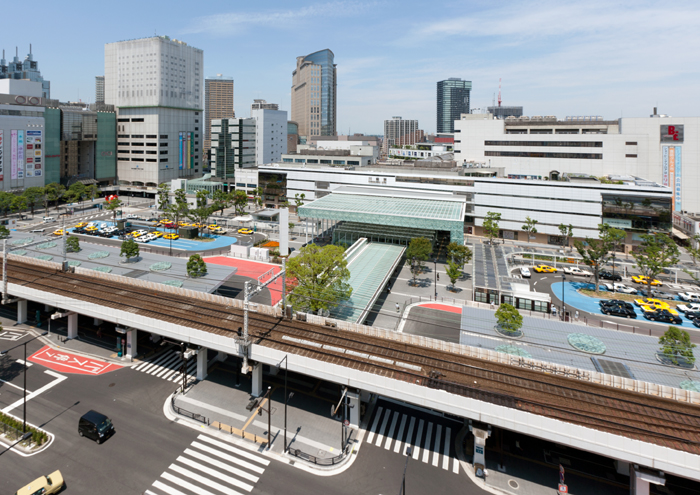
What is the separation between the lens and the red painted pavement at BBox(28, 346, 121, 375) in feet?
118

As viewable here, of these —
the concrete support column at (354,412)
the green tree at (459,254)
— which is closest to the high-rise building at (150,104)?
the green tree at (459,254)

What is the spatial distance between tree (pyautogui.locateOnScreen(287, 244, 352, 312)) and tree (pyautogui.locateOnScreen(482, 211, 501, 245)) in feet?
163

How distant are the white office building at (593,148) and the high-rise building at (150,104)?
99240 millimetres

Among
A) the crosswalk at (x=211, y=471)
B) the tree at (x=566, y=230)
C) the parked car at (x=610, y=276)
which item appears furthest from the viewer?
the tree at (x=566, y=230)

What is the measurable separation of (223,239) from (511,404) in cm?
7412

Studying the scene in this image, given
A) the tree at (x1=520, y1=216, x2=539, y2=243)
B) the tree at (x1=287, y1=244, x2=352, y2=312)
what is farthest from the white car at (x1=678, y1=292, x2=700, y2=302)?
the tree at (x1=287, y1=244, x2=352, y2=312)

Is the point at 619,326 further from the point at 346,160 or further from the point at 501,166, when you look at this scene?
the point at 346,160

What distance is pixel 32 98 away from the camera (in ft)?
356

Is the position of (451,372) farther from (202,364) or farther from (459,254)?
(459,254)

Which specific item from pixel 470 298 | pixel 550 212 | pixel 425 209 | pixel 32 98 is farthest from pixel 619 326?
pixel 32 98

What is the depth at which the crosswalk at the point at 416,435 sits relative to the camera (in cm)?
2695

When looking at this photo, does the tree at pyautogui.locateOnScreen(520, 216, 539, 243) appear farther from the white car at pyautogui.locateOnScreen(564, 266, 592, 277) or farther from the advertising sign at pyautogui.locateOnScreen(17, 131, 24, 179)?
the advertising sign at pyautogui.locateOnScreen(17, 131, 24, 179)

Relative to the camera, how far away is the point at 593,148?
4023 inches

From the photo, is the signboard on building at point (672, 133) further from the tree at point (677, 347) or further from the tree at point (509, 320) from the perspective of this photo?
the tree at point (509, 320)
